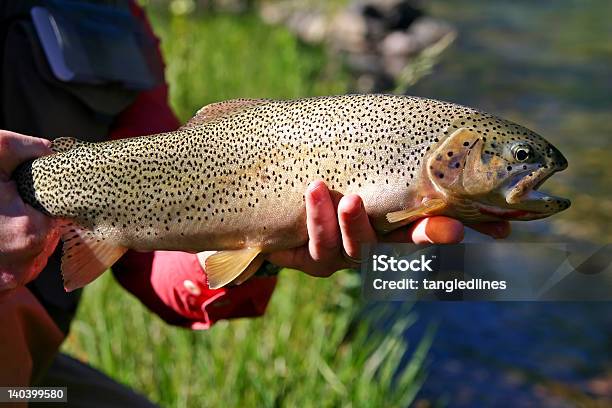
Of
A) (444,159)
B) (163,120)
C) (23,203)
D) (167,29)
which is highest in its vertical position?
(444,159)

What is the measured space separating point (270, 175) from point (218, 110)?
0.24 metres

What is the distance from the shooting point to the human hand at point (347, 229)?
6.02 feet

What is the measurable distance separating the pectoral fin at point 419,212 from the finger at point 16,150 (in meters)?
0.84

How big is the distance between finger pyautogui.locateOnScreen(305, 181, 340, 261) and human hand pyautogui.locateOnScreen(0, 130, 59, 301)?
1.99 feet

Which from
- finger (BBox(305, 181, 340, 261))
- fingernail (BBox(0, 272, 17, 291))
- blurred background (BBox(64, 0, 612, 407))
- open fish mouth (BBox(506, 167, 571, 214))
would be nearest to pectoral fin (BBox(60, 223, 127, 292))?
fingernail (BBox(0, 272, 17, 291))

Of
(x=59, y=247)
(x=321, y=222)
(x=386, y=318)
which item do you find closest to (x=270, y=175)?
(x=321, y=222)

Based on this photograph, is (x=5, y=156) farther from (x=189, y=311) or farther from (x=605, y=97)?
(x=605, y=97)

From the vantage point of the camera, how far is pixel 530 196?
5.88 feet

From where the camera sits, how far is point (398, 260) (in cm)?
203

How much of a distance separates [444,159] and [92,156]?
2.63 ft

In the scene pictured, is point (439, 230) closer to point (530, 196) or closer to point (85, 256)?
point (530, 196)

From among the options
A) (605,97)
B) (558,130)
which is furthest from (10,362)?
(605,97)

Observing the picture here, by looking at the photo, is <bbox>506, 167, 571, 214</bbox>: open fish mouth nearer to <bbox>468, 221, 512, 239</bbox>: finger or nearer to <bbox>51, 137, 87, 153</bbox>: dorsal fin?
<bbox>468, 221, 512, 239</bbox>: finger

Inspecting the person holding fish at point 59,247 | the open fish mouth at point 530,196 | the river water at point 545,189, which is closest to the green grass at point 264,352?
the person holding fish at point 59,247
